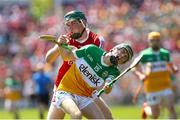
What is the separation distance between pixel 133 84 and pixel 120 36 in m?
2.22

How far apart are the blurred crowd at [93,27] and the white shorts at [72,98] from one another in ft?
52.9

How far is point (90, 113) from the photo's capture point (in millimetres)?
10648

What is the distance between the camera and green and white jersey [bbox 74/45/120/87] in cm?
1036

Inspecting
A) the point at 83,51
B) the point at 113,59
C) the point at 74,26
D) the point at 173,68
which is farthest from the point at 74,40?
the point at 173,68

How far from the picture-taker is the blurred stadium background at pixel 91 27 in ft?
91.9

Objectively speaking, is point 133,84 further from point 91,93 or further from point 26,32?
point 91,93

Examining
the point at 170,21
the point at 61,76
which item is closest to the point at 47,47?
the point at 170,21

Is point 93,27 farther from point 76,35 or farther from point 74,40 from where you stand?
point 76,35

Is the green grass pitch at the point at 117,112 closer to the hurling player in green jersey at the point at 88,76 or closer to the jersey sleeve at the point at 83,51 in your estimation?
the hurling player in green jersey at the point at 88,76

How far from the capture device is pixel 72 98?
10586 millimetres

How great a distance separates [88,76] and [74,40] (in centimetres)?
73

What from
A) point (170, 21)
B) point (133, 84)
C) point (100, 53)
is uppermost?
point (100, 53)

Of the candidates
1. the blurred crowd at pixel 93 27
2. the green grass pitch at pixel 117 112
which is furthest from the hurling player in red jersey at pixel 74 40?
the blurred crowd at pixel 93 27

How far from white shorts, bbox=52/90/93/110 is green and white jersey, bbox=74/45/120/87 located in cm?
27
